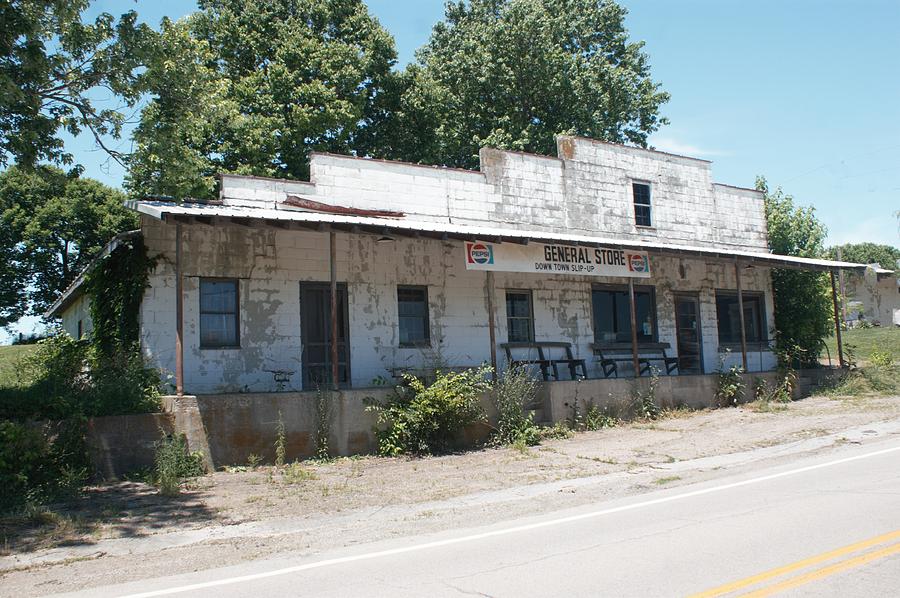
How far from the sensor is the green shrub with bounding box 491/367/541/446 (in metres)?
14.6

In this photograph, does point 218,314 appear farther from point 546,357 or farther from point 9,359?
point 9,359

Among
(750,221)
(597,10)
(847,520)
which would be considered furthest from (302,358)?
(597,10)

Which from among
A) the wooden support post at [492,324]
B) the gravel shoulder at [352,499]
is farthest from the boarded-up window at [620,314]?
the gravel shoulder at [352,499]

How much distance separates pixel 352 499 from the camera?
10.1 m

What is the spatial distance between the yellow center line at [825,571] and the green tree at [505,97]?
80.0 ft

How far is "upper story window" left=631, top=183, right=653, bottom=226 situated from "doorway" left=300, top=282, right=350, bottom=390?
944 centimetres

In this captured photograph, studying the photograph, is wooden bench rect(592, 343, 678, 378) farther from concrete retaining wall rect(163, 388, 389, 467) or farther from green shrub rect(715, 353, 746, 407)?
concrete retaining wall rect(163, 388, 389, 467)

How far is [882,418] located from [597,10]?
2322 cm

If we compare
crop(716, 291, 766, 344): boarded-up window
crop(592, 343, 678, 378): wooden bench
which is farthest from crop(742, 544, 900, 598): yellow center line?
crop(716, 291, 766, 344): boarded-up window

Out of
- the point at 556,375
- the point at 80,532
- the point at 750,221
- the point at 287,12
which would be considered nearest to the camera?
the point at 80,532

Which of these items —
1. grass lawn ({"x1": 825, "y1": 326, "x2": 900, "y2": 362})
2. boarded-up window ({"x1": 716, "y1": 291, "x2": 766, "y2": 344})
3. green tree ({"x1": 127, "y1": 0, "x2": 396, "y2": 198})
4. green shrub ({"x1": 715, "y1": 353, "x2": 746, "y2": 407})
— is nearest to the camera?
green shrub ({"x1": 715, "y1": 353, "x2": 746, "y2": 407})

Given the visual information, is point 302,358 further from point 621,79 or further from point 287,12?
point 621,79

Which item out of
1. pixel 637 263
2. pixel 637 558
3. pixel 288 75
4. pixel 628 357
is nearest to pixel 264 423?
pixel 637 558

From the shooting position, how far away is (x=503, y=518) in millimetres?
8609
